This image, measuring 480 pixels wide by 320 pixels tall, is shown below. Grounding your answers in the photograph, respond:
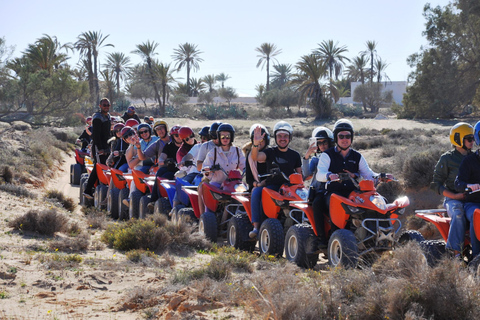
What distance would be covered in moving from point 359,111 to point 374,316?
61.5 meters

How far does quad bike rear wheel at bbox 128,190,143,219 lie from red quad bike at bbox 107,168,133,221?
62 cm

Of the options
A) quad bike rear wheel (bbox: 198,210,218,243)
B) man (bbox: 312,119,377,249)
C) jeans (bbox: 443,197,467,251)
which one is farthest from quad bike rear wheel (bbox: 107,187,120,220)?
jeans (bbox: 443,197,467,251)

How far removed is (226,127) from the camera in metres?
9.77

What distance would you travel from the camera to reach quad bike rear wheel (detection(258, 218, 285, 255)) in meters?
8.10

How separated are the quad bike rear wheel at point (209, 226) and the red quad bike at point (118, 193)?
12.5ft

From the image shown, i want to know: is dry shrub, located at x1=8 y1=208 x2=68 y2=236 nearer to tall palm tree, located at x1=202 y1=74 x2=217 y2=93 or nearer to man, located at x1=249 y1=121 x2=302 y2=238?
man, located at x1=249 y1=121 x2=302 y2=238

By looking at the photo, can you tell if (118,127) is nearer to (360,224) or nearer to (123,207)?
(123,207)

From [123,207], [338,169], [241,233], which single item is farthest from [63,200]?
[338,169]

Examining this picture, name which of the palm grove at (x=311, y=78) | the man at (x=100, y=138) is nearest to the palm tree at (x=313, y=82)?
the palm grove at (x=311, y=78)

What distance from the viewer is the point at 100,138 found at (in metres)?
14.3

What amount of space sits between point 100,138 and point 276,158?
6.79 meters

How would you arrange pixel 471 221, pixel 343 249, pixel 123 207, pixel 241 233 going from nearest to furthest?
pixel 471 221 → pixel 343 249 → pixel 241 233 → pixel 123 207

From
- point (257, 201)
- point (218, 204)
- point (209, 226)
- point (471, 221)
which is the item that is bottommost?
point (209, 226)

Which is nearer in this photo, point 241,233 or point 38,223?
point 241,233
